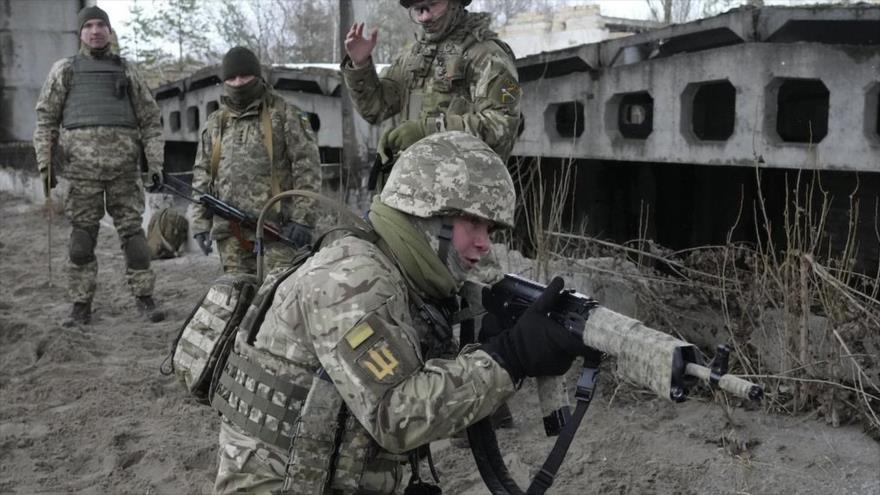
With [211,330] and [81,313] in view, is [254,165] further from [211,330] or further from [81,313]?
[211,330]

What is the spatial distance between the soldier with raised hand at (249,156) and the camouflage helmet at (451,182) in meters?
2.71

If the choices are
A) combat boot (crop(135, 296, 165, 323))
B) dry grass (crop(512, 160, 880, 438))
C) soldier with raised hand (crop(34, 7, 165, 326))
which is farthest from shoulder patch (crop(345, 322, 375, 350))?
combat boot (crop(135, 296, 165, 323))

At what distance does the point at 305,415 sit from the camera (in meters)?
2.01

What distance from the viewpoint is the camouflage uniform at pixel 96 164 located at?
5805mm

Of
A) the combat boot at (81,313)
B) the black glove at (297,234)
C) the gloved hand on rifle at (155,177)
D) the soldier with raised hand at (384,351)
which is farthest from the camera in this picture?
the combat boot at (81,313)

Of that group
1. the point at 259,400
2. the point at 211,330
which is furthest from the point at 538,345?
the point at 211,330

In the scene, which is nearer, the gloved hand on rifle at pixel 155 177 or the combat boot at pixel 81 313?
the gloved hand on rifle at pixel 155 177

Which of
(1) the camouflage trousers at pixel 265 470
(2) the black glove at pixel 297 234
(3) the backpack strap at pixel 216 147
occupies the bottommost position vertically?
(1) the camouflage trousers at pixel 265 470

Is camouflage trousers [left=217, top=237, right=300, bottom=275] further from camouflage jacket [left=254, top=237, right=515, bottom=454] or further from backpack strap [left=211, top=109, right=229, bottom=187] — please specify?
camouflage jacket [left=254, top=237, right=515, bottom=454]

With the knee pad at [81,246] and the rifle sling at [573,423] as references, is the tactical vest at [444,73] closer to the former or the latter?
the rifle sling at [573,423]

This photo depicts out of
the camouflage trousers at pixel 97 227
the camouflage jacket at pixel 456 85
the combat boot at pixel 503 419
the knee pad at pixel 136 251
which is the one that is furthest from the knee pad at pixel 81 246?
the combat boot at pixel 503 419

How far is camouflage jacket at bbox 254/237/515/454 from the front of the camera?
73.9 inches

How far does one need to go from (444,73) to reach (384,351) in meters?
2.26

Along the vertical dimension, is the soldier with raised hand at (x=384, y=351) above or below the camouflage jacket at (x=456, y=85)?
below
